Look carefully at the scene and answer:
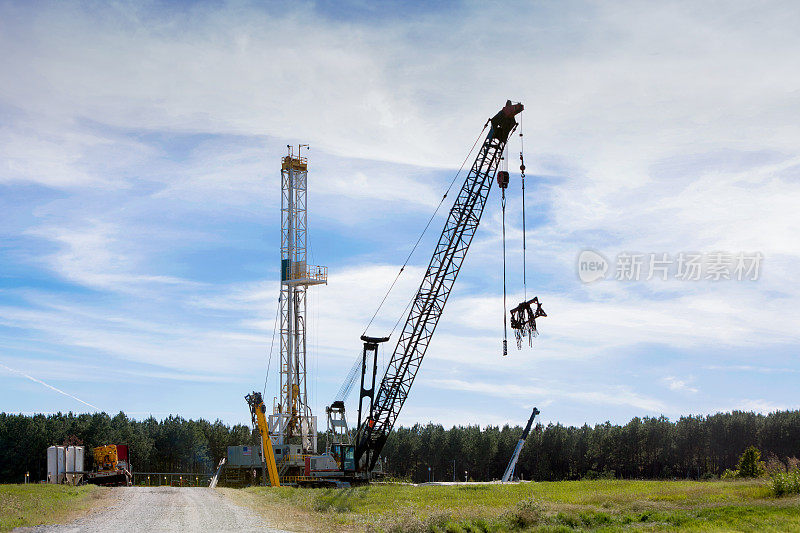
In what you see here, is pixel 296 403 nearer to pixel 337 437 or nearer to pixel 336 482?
pixel 337 437

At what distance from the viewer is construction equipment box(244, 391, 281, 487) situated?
63.9 meters

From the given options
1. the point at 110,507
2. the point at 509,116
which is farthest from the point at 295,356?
the point at 110,507

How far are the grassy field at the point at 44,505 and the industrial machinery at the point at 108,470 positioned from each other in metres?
14.0

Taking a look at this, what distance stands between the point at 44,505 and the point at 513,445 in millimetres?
97246

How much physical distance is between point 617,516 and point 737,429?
325ft

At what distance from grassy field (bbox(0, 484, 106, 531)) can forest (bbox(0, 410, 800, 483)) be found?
6418cm

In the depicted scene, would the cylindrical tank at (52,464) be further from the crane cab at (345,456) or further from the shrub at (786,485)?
the shrub at (786,485)

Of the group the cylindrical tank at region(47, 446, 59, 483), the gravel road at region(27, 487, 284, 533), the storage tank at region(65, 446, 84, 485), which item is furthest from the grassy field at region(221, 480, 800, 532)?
the storage tank at region(65, 446, 84, 485)

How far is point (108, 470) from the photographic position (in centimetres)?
6128

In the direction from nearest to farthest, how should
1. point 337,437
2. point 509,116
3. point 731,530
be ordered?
point 731,530
point 509,116
point 337,437

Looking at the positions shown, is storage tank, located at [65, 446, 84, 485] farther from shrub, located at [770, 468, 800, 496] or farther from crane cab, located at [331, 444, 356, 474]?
shrub, located at [770, 468, 800, 496]

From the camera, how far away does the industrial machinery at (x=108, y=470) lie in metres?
60.3

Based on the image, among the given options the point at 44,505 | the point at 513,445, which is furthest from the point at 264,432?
the point at 513,445

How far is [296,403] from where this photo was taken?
72938 mm
